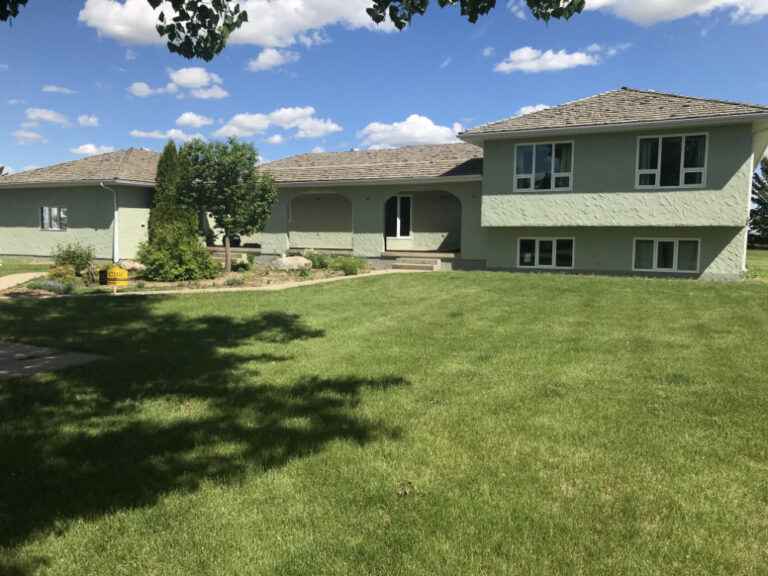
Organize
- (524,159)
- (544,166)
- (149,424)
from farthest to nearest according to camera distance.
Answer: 1. (524,159)
2. (544,166)
3. (149,424)

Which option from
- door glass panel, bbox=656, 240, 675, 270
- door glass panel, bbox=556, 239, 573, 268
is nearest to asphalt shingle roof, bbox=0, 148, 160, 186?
door glass panel, bbox=556, 239, 573, 268

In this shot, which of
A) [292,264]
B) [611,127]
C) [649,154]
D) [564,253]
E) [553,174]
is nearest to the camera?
[611,127]

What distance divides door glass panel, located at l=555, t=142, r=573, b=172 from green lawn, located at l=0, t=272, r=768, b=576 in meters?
10.0

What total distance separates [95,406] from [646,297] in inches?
445

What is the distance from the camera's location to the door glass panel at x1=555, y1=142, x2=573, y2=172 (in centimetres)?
1788

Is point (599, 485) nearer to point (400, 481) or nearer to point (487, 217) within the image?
point (400, 481)

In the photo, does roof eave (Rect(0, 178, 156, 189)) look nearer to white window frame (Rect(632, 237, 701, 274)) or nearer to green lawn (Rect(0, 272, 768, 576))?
green lawn (Rect(0, 272, 768, 576))

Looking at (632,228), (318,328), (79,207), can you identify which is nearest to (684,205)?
(632,228)

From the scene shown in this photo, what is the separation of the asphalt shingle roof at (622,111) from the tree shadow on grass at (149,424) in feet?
42.9

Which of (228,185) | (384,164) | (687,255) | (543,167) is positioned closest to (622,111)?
(543,167)

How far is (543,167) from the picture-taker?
18.2 metres

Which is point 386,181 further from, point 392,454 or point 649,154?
point 392,454

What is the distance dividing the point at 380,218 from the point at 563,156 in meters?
7.60

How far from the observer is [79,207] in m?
24.8
